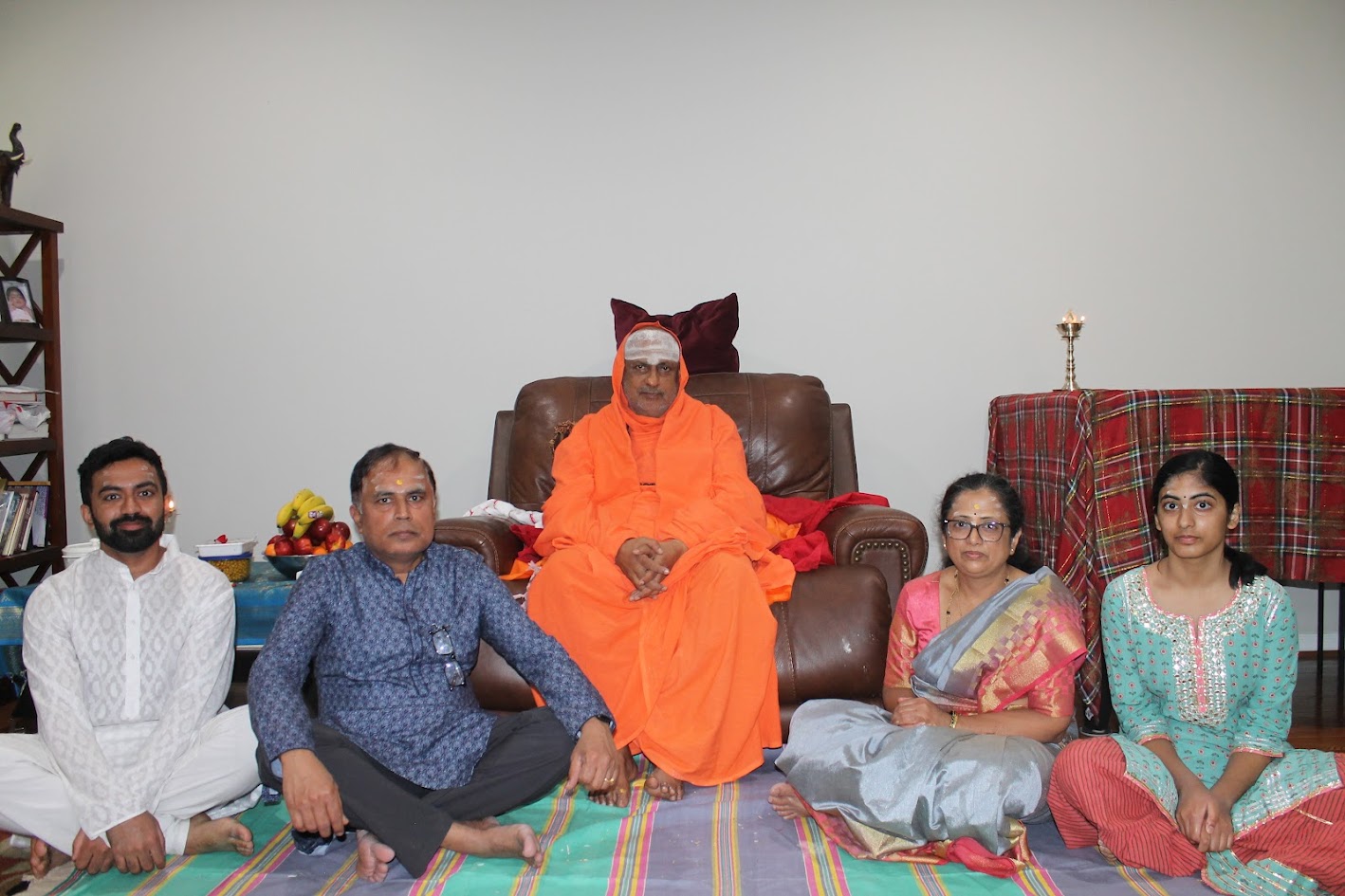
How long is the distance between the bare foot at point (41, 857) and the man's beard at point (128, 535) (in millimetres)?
596

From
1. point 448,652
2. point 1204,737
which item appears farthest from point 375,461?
point 1204,737

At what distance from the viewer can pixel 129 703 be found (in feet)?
6.48

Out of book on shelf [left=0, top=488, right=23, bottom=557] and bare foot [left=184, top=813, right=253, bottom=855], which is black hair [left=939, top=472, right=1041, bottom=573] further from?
book on shelf [left=0, top=488, right=23, bottom=557]

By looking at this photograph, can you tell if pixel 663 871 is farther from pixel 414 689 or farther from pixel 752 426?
pixel 752 426

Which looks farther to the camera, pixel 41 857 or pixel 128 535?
pixel 128 535

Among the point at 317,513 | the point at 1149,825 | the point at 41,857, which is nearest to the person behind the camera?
the point at 1149,825

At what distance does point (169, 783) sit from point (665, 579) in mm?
1167

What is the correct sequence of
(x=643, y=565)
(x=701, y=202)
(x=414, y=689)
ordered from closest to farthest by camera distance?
(x=414, y=689), (x=643, y=565), (x=701, y=202)

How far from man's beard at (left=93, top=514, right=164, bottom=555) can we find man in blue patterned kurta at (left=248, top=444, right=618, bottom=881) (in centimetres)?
37

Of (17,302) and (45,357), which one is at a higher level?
(17,302)

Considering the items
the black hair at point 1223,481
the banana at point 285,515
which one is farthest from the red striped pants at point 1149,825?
the banana at point 285,515

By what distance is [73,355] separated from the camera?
3.60 m

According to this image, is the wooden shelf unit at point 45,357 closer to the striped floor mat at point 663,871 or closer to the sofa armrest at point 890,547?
→ the striped floor mat at point 663,871

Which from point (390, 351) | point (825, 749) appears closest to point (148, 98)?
point (390, 351)
